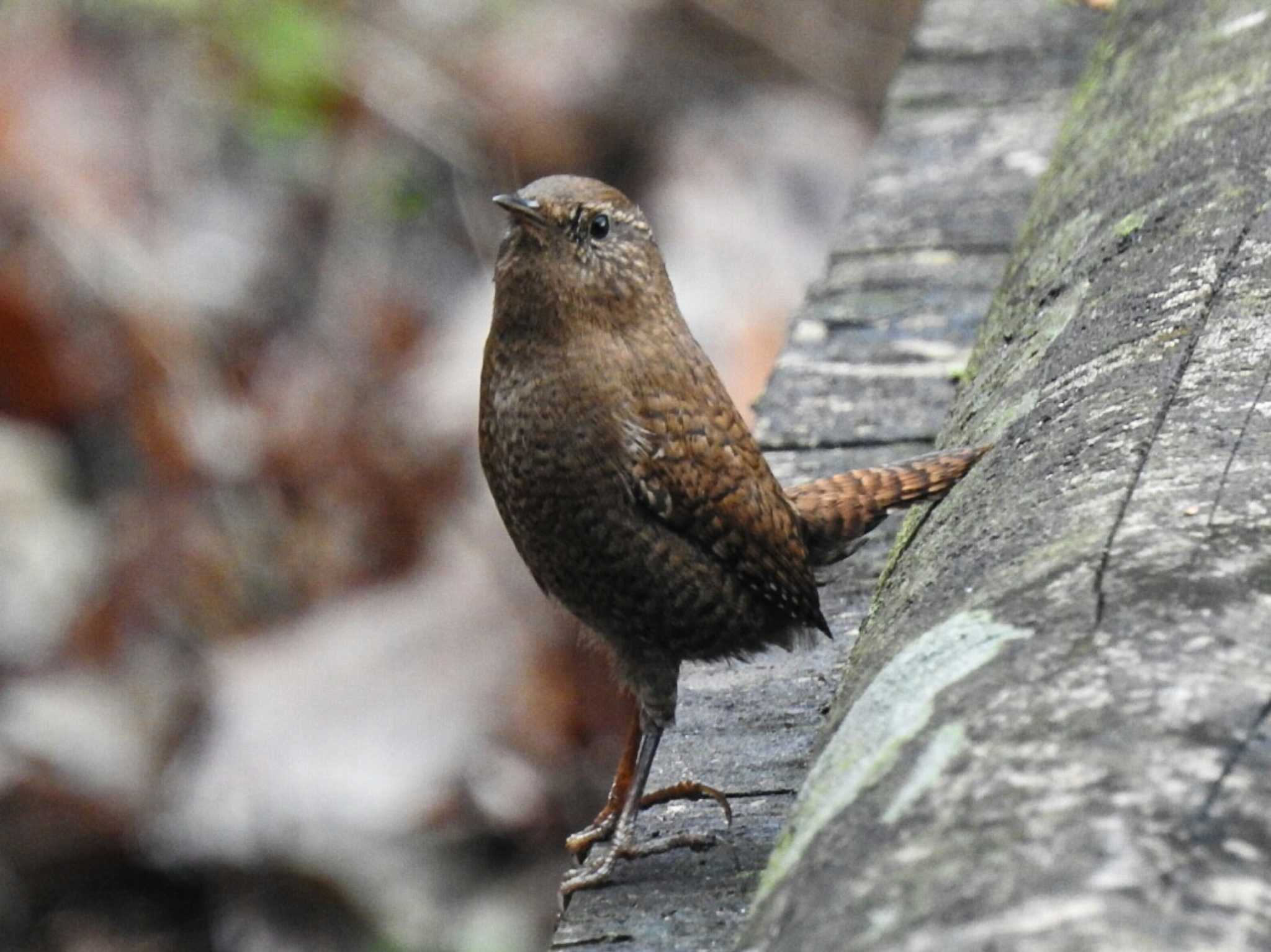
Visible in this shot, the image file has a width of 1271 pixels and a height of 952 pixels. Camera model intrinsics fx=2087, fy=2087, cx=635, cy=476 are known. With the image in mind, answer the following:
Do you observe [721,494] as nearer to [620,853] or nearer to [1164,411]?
[620,853]

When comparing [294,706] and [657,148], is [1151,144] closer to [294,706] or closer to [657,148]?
[294,706]

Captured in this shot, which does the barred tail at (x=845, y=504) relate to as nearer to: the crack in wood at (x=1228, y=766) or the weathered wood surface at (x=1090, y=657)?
the weathered wood surface at (x=1090, y=657)

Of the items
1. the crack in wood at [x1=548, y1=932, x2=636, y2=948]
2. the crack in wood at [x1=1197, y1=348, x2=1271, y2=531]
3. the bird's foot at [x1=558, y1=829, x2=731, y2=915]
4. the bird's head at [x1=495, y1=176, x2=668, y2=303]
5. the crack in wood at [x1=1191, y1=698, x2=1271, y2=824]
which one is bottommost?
the crack in wood at [x1=548, y1=932, x2=636, y2=948]

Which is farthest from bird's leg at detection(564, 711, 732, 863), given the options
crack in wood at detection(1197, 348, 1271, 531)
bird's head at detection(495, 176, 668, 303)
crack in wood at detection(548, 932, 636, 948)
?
crack in wood at detection(1197, 348, 1271, 531)

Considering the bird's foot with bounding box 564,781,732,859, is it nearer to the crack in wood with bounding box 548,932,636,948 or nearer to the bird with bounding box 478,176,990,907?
the bird with bounding box 478,176,990,907

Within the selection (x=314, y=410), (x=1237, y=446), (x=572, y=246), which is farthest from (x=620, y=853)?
(x=314, y=410)

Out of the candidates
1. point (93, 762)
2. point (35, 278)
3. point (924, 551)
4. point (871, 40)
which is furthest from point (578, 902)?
point (871, 40)

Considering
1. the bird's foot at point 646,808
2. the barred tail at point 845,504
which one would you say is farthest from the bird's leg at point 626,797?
the barred tail at point 845,504
